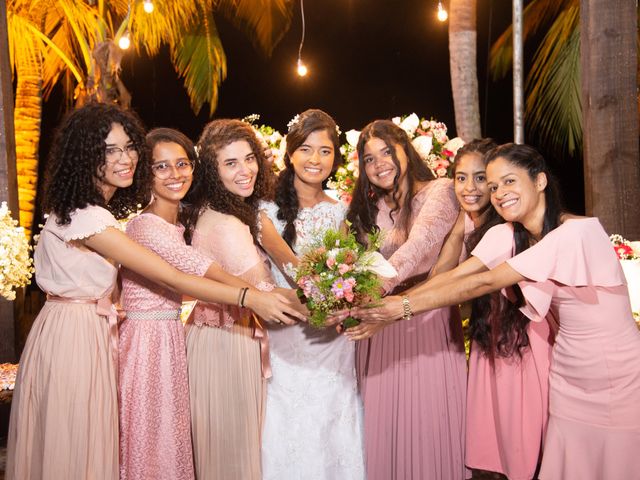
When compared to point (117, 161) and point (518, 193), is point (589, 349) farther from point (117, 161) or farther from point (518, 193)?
point (117, 161)

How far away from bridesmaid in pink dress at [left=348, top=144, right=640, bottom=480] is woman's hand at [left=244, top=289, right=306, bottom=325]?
2.86ft

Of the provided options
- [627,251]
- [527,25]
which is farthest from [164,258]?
[527,25]

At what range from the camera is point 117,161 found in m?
3.68

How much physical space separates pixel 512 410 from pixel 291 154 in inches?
76.9

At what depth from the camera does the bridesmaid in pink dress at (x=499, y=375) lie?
424cm

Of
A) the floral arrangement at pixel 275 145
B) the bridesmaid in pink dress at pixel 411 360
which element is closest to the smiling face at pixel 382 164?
the bridesmaid in pink dress at pixel 411 360

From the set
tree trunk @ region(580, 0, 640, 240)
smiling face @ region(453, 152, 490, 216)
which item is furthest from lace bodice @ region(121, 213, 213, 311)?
tree trunk @ region(580, 0, 640, 240)

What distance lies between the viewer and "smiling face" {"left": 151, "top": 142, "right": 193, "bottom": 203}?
402 centimetres

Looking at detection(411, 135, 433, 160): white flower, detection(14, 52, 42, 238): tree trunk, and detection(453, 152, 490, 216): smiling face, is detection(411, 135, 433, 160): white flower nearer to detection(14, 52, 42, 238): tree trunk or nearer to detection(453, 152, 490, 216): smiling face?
detection(453, 152, 490, 216): smiling face

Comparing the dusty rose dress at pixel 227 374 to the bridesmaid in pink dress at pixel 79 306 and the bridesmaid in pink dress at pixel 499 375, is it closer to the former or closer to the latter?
the bridesmaid in pink dress at pixel 79 306

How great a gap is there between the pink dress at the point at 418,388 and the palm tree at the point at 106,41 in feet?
27.9

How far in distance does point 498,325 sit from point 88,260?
2260 mm

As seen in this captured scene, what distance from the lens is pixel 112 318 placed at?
3.66 m

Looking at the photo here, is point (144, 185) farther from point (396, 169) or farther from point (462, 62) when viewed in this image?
point (462, 62)
